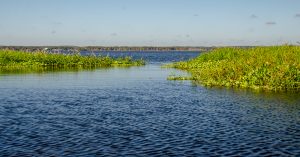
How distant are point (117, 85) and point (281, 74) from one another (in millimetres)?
14609

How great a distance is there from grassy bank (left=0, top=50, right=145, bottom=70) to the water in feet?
127

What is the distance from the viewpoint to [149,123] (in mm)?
21688

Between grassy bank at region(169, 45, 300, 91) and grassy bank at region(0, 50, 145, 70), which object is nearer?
grassy bank at region(169, 45, 300, 91)

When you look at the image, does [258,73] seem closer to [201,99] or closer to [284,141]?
[201,99]

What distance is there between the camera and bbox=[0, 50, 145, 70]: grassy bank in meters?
72.9

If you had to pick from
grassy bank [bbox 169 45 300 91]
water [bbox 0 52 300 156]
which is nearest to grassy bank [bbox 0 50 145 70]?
grassy bank [bbox 169 45 300 91]

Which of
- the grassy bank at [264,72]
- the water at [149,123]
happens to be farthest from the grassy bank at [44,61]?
the water at [149,123]

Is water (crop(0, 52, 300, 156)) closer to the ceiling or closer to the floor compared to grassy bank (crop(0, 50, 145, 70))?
closer to the floor

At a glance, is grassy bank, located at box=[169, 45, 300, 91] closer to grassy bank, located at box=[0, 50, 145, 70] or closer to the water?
the water

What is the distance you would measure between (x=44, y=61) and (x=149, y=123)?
5718 cm

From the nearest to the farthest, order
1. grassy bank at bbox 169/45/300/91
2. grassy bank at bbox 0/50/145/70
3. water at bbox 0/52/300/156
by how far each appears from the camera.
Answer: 1. water at bbox 0/52/300/156
2. grassy bank at bbox 169/45/300/91
3. grassy bank at bbox 0/50/145/70

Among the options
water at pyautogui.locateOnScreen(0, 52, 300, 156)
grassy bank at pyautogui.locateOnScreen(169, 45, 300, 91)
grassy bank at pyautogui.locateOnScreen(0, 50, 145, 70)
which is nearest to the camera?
water at pyautogui.locateOnScreen(0, 52, 300, 156)

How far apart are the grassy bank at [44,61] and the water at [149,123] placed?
3881 cm

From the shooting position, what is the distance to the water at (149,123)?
54.9ft
